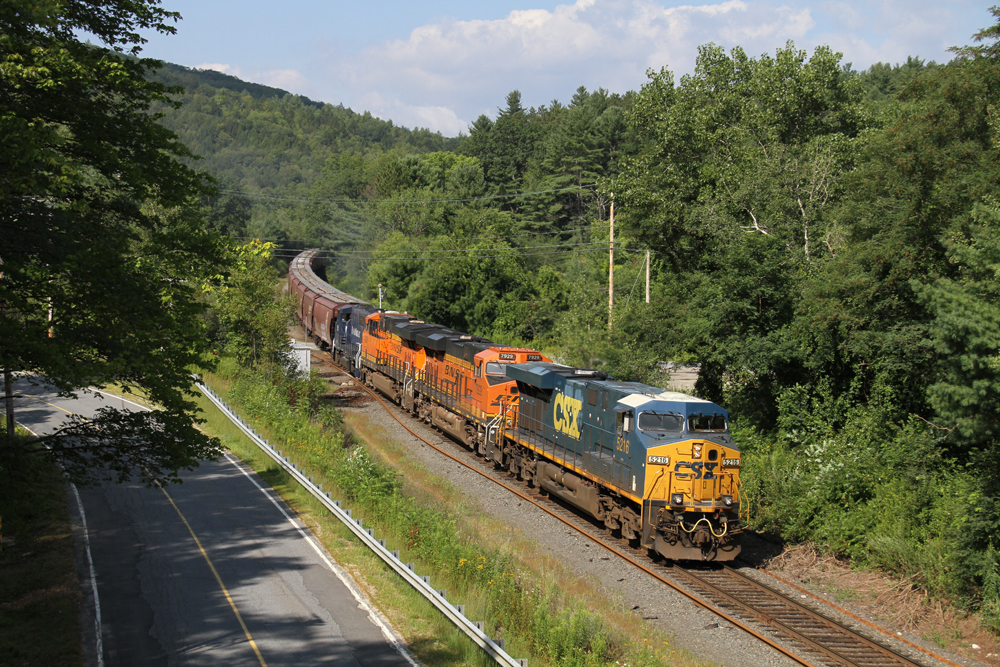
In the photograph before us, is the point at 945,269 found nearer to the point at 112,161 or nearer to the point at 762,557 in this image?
the point at 762,557

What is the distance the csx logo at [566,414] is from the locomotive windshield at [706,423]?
3551 mm

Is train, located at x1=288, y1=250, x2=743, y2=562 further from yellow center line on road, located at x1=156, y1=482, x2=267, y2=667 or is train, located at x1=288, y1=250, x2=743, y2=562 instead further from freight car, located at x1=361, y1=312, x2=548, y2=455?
yellow center line on road, located at x1=156, y1=482, x2=267, y2=667

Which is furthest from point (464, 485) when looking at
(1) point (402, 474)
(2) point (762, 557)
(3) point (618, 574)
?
(2) point (762, 557)

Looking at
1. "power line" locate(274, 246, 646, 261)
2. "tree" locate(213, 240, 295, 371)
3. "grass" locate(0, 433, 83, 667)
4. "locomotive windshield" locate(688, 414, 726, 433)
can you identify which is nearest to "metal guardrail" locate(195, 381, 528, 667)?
"grass" locate(0, 433, 83, 667)

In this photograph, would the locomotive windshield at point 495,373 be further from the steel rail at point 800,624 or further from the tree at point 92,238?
the tree at point 92,238

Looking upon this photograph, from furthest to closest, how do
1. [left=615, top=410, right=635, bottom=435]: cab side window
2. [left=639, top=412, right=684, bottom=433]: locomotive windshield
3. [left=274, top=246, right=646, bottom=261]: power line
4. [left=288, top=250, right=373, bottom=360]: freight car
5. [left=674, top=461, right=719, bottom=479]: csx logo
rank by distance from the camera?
[left=274, top=246, right=646, bottom=261]: power line < [left=288, top=250, right=373, bottom=360]: freight car < [left=615, top=410, right=635, bottom=435]: cab side window < [left=639, top=412, right=684, bottom=433]: locomotive windshield < [left=674, top=461, right=719, bottom=479]: csx logo

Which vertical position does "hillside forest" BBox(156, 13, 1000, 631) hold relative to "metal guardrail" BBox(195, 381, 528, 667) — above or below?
above

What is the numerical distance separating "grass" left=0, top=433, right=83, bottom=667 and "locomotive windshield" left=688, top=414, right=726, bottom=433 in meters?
12.2

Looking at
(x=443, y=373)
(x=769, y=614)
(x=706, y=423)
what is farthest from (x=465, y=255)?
(x=769, y=614)

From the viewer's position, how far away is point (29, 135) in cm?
977

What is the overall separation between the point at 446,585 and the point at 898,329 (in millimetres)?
13294

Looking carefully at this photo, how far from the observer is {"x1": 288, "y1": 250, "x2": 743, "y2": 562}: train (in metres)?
15.5

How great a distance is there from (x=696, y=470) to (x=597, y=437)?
2932 mm

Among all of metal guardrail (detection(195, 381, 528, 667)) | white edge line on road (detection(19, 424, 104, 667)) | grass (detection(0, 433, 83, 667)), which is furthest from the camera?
white edge line on road (detection(19, 424, 104, 667))
